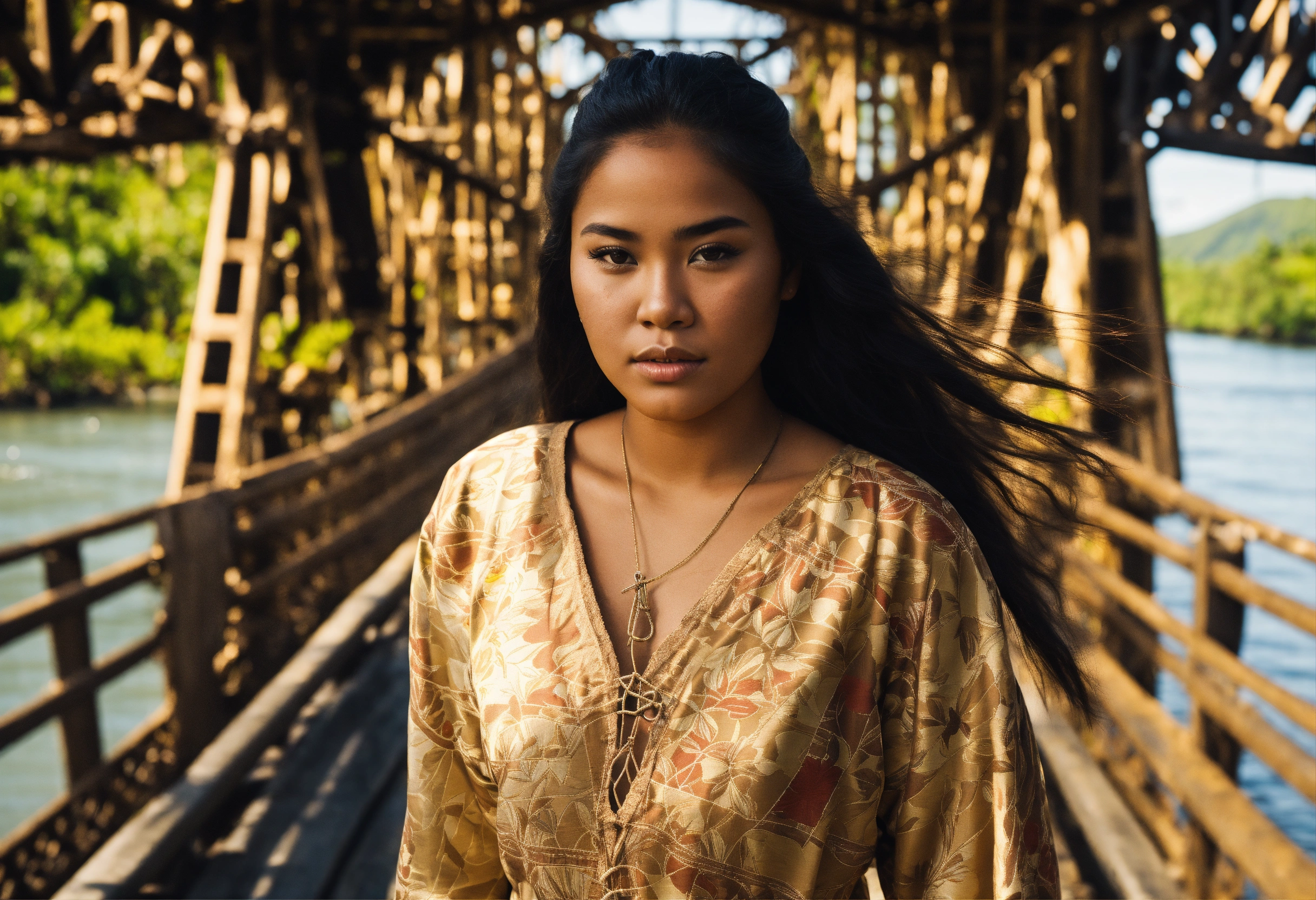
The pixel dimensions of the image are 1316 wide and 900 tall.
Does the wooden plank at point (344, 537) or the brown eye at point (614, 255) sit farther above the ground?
the brown eye at point (614, 255)

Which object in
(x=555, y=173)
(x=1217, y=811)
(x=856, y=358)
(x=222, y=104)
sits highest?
(x=222, y=104)

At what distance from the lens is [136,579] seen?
3.46 meters

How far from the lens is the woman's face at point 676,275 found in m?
1.30

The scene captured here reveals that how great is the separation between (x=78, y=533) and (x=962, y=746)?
2.56 meters

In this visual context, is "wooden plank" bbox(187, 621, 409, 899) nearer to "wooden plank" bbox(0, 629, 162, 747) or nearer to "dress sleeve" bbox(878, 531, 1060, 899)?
"wooden plank" bbox(0, 629, 162, 747)

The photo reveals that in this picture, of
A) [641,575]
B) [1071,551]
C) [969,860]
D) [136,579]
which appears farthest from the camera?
[1071,551]

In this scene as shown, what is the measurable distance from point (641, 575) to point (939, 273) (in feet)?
2.15

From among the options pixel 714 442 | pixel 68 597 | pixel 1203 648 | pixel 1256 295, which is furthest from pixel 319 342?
pixel 1256 295

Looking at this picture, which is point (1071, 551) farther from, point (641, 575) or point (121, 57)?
point (121, 57)

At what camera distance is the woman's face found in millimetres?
1297

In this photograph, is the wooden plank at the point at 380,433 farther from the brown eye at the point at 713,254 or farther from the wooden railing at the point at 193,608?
the brown eye at the point at 713,254

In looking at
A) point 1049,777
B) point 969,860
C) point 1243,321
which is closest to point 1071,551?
point 1049,777

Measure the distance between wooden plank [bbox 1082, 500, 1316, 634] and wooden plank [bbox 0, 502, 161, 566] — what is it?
239 cm

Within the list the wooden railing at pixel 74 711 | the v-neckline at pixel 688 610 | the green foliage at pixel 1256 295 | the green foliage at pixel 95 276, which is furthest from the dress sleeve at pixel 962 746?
the green foliage at pixel 1256 295
